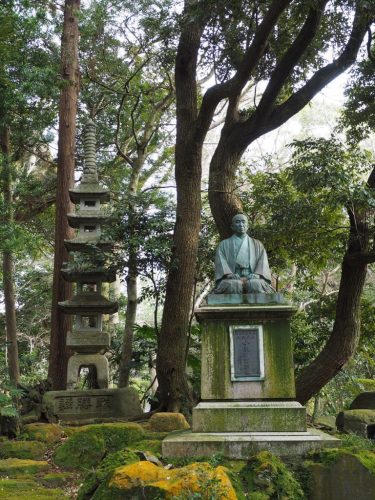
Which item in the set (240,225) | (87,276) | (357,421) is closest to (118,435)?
(240,225)

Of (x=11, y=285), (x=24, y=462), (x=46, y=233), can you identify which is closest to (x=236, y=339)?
(x=24, y=462)

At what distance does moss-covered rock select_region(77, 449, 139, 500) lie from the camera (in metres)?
4.66

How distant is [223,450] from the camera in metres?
5.47

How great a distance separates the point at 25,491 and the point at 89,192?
7897mm

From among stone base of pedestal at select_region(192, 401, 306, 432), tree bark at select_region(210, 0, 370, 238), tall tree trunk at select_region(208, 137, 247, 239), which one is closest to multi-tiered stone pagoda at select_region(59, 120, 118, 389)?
tall tree trunk at select_region(208, 137, 247, 239)

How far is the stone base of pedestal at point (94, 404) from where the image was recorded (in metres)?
10.5

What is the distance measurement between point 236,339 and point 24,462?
2996 millimetres

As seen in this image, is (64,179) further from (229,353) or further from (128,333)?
(229,353)

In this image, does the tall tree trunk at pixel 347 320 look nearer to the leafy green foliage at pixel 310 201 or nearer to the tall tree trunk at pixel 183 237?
the leafy green foliage at pixel 310 201

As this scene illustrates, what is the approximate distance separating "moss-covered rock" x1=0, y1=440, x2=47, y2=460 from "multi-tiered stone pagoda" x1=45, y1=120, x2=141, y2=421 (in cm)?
219

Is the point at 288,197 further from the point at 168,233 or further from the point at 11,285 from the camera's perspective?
the point at 11,285

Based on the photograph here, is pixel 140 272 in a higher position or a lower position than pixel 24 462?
higher

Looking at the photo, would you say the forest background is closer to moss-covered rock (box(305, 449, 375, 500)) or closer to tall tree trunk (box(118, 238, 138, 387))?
tall tree trunk (box(118, 238, 138, 387))

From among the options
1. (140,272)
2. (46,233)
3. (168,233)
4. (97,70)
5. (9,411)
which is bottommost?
(9,411)
